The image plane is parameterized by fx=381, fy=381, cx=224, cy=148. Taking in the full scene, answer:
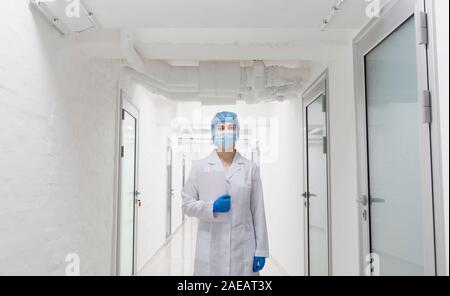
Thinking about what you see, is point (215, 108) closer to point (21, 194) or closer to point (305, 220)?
point (305, 220)

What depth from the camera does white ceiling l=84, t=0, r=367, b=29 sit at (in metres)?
1.85

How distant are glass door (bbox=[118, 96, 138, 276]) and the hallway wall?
16.9 inches

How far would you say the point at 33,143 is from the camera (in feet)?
6.15

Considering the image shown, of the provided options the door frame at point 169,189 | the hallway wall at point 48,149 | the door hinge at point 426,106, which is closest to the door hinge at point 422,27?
the door hinge at point 426,106

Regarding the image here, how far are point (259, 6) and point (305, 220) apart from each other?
250 centimetres

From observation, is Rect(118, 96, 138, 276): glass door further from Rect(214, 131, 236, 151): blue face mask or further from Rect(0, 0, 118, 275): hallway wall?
Rect(214, 131, 236, 151): blue face mask

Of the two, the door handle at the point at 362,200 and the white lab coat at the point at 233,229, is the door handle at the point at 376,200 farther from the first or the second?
the white lab coat at the point at 233,229

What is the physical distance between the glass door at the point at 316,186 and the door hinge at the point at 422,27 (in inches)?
62.7

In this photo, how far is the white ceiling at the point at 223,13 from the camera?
185 centimetres

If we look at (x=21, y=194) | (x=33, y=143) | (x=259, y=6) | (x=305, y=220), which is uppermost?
(x=259, y=6)

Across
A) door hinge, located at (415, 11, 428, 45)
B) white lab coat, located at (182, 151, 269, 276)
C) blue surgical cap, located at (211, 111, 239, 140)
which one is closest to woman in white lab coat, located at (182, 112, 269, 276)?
white lab coat, located at (182, 151, 269, 276)

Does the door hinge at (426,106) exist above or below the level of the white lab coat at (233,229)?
above

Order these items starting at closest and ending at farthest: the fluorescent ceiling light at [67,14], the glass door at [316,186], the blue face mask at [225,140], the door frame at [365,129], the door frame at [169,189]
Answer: the door frame at [365,129], the fluorescent ceiling light at [67,14], the blue face mask at [225,140], the glass door at [316,186], the door frame at [169,189]
